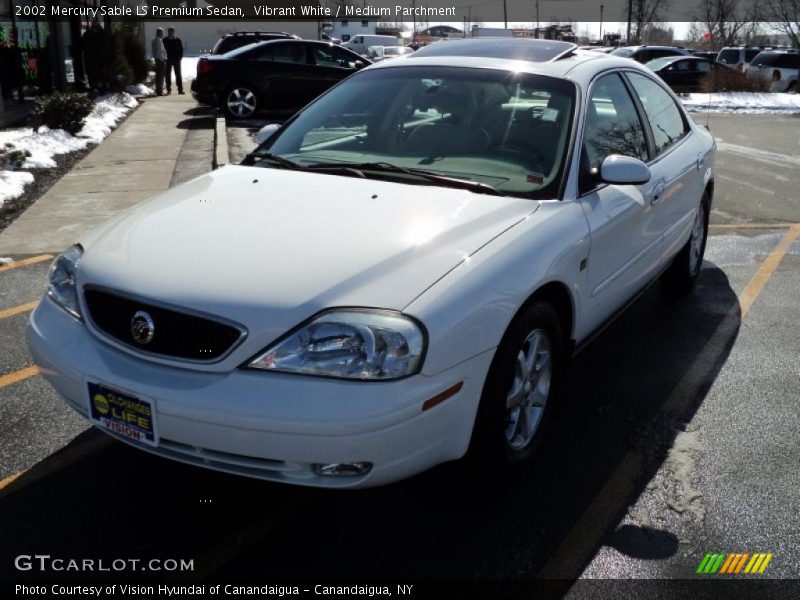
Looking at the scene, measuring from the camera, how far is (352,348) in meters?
2.61

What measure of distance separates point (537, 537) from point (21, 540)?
1.80 metres

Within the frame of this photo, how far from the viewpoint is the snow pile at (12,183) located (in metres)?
8.73

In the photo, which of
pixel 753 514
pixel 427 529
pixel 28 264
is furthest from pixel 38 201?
pixel 753 514

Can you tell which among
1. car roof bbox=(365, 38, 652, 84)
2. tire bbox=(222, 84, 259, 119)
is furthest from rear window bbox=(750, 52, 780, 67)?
car roof bbox=(365, 38, 652, 84)

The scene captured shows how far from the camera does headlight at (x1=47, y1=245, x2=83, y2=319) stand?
10.2ft

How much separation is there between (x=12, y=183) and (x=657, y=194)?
7.40 m

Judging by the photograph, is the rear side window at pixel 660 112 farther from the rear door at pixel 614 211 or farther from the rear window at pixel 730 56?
the rear window at pixel 730 56

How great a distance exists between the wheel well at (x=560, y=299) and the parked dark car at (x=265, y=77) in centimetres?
1313

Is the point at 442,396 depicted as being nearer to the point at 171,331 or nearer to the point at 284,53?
the point at 171,331

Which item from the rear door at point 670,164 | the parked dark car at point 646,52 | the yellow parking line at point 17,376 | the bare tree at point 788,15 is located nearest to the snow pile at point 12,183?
the yellow parking line at point 17,376

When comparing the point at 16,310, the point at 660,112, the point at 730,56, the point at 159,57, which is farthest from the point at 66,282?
the point at 730,56

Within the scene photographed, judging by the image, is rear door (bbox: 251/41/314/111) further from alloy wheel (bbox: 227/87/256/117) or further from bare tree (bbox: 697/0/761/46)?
bare tree (bbox: 697/0/761/46)

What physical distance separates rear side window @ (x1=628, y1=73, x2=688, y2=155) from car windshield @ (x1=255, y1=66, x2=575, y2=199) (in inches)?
39.0

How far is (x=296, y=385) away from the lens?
8.41ft
